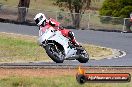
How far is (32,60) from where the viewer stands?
84.0ft

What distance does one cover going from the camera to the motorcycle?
1279cm

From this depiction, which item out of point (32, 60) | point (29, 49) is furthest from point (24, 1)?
point (32, 60)

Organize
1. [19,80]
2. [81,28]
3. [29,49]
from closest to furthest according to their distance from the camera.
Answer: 1. [19,80]
2. [29,49]
3. [81,28]

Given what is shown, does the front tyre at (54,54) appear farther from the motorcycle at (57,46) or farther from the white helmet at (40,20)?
the white helmet at (40,20)

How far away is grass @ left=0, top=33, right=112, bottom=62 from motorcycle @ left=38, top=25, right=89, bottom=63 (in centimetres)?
1228

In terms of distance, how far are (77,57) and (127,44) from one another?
2583cm

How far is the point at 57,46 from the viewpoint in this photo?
13.3 metres

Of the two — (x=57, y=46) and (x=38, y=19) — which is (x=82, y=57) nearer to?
(x=57, y=46)

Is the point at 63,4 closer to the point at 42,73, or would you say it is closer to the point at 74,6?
the point at 74,6

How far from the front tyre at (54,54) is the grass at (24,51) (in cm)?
1240

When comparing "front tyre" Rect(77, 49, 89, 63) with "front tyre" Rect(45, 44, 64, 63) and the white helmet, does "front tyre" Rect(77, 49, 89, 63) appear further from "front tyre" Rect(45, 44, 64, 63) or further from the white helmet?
the white helmet

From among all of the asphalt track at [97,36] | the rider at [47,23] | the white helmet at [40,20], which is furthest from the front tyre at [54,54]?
the asphalt track at [97,36]

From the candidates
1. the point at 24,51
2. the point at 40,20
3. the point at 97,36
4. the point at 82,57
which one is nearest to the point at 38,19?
the point at 40,20

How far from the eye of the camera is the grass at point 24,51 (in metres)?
26.4
